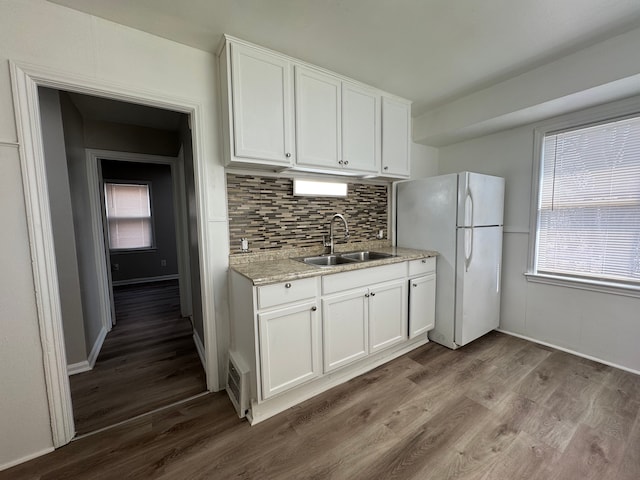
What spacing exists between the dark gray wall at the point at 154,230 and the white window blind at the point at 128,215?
0.13 metres

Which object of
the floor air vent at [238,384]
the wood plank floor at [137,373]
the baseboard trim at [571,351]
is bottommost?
the wood plank floor at [137,373]

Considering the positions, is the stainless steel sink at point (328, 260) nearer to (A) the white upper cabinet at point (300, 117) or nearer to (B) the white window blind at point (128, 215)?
(A) the white upper cabinet at point (300, 117)

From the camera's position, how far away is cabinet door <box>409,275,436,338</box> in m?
2.44

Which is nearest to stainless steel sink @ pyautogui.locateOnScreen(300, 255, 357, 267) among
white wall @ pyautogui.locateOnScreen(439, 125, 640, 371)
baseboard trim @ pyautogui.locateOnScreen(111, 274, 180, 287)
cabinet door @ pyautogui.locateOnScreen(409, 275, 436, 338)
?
cabinet door @ pyautogui.locateOnScreen(409, 275, 436, 338)

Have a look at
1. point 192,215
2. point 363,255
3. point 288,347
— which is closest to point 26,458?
point 288,347

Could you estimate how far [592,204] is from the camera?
7.60 ft

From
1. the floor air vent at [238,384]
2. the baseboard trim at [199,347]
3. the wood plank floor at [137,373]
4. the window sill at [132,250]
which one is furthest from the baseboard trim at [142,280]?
the floor air vent at [238,384]

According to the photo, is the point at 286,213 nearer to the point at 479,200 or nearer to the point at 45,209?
the point at 45,209

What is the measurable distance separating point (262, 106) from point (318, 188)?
881 millimetres

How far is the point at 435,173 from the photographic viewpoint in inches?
136

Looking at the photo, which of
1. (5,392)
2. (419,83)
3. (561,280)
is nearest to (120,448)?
(5,392)

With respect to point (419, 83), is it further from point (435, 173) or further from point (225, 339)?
point (225, 339)

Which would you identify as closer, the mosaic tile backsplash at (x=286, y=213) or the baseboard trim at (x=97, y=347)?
the mosaic tile backsplash at (x=286, y=213)

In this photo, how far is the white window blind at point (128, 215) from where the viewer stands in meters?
5.32
